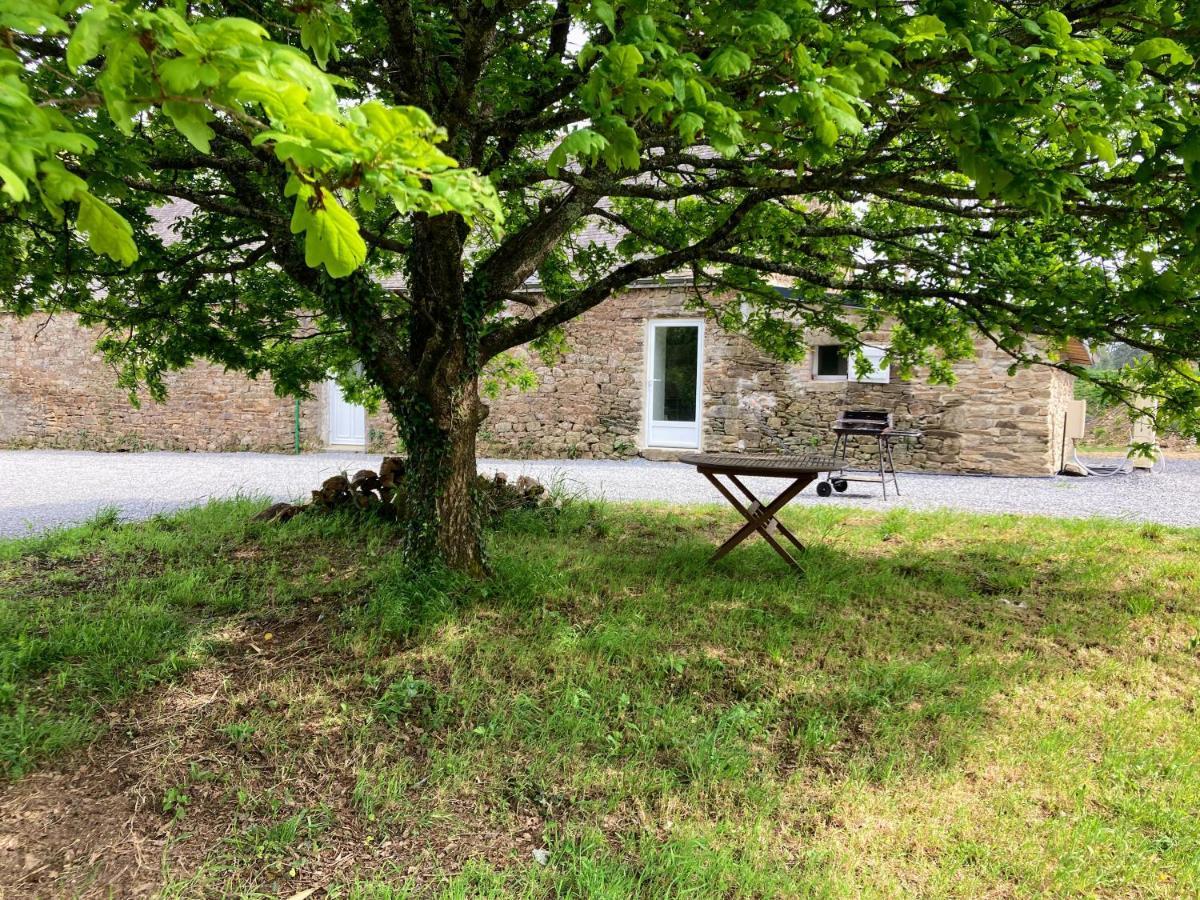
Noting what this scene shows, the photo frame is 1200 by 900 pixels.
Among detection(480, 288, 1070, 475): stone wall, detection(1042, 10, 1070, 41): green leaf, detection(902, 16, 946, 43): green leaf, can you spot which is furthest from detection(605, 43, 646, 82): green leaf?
detection(480, 288, 1070, 475): stone wall

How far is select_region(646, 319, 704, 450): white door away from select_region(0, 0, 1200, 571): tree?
20.7 ft

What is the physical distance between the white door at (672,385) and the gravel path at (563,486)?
2.91 ft

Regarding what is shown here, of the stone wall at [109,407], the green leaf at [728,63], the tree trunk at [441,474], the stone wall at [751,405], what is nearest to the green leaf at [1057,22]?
the green leaf at [728,63]

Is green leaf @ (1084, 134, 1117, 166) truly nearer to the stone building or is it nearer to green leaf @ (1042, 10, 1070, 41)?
green leaf @ (1042, 10, 1070, 41)

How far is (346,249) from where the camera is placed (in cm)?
138

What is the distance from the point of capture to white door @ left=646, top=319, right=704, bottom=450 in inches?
520

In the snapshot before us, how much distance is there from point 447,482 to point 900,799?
9.25ft

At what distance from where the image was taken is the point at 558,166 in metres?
2.20

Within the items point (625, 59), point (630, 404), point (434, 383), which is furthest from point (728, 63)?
point (630, 404)

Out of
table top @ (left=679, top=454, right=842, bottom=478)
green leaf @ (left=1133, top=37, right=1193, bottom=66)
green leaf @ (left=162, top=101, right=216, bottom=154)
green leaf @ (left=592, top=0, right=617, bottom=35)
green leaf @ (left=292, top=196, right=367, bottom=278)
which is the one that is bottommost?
table top @ (left=679, top=454, right=842, bottom=478)

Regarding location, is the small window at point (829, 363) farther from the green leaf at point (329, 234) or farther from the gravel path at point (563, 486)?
the green leaf at point (329, 234)

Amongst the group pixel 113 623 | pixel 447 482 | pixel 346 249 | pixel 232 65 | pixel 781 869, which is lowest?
pixel 781 869

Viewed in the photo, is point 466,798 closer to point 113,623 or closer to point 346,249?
point 346,249

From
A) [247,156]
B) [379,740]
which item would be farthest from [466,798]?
[247,156]
